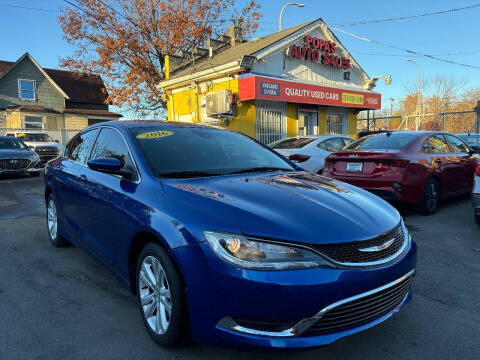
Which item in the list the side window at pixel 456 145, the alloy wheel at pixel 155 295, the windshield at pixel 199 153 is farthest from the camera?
the side window at pixel 456 145

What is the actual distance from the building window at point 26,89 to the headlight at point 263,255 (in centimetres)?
3199

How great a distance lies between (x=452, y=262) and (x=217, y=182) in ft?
9.60

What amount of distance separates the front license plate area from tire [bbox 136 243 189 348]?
446 cm

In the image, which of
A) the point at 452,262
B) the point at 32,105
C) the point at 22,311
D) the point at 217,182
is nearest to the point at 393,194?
the point at 452,262

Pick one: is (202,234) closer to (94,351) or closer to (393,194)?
(94,351)

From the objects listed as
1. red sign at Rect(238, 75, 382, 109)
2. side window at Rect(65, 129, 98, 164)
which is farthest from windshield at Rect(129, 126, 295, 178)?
red sign at Rect(238, 75, 382, 109)

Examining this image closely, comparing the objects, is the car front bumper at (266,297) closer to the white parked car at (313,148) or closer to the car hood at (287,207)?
the car hood at (287,207)

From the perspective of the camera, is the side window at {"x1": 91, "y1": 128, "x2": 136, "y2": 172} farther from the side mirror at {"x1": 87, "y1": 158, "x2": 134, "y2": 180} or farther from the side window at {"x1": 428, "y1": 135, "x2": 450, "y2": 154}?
the side window at {"x1": 428, "y1": 135, "x2": 450, "y2": 154}

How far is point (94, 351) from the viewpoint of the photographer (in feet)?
8.08

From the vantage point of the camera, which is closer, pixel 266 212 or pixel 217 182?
pixel 266 212

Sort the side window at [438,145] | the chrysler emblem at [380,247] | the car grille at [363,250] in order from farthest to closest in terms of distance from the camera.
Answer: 1. the side window at [438,145]
2. the chrysler emblem at [380,247]
3. the car grille at [363,250]

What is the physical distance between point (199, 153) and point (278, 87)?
11858 mm

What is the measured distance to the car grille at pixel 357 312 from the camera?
2010 millimetres

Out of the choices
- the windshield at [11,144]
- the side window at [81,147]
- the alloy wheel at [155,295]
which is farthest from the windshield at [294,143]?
the windshield at [11,144]
